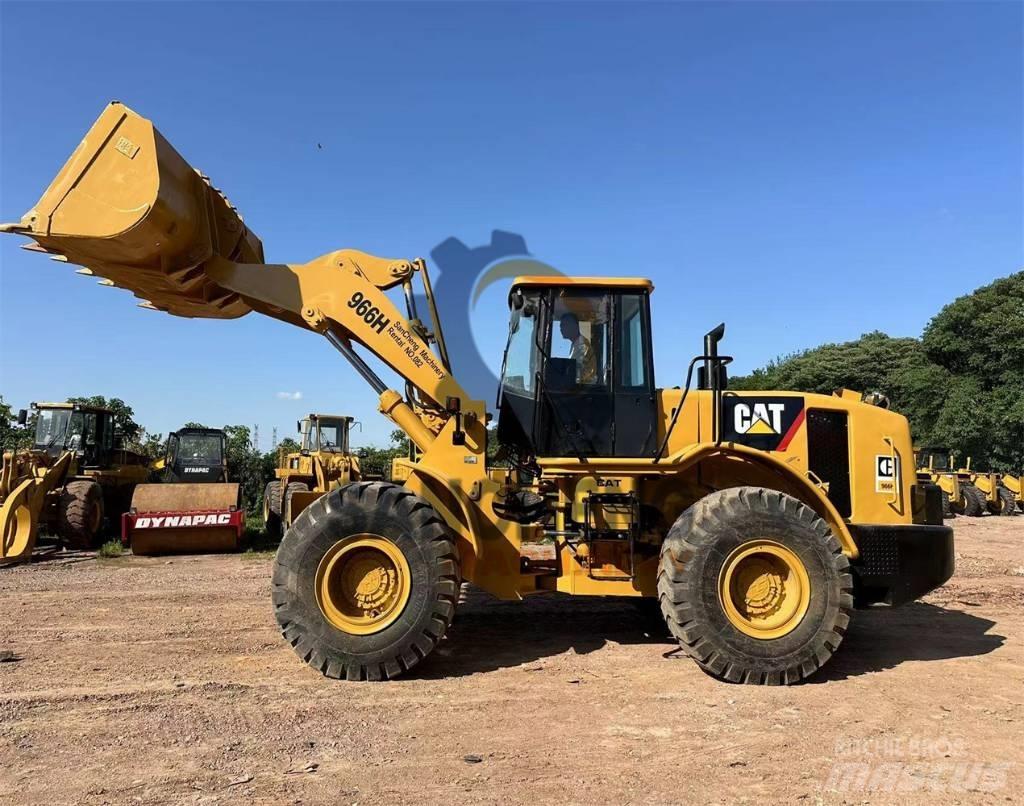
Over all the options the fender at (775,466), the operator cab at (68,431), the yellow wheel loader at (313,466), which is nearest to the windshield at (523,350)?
the fender at (775,466)

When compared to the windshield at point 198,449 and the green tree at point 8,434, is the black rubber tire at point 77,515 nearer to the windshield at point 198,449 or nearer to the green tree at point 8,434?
the windshield at point 198,449

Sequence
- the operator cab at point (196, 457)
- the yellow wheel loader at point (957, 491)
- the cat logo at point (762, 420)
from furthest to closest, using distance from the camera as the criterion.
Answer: the yellow wheel loader at point (957, 491)
the operator cab at point (196, 457)
the cat logo at point (762, 420)

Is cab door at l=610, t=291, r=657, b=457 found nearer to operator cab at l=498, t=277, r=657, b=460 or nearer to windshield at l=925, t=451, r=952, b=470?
operator cab at l=498, t=277, r=657, b=460

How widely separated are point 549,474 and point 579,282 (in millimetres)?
1591

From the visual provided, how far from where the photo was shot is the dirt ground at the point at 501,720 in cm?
346

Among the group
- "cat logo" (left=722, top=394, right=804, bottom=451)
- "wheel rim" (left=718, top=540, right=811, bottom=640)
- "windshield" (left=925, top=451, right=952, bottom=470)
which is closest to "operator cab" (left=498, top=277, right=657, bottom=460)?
"cat logo" (left=722, top=394, right=804, bottom=451)

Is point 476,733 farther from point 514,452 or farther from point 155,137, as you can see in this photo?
point 155,137

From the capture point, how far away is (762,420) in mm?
5914

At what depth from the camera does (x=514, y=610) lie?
24.1ft

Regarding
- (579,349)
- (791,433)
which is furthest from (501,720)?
(791,433)

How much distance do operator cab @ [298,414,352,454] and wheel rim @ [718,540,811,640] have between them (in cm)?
1355

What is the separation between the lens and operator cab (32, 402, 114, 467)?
1504cm

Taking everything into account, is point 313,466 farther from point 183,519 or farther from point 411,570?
point 411,570

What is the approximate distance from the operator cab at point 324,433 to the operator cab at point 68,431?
4.48 metres
